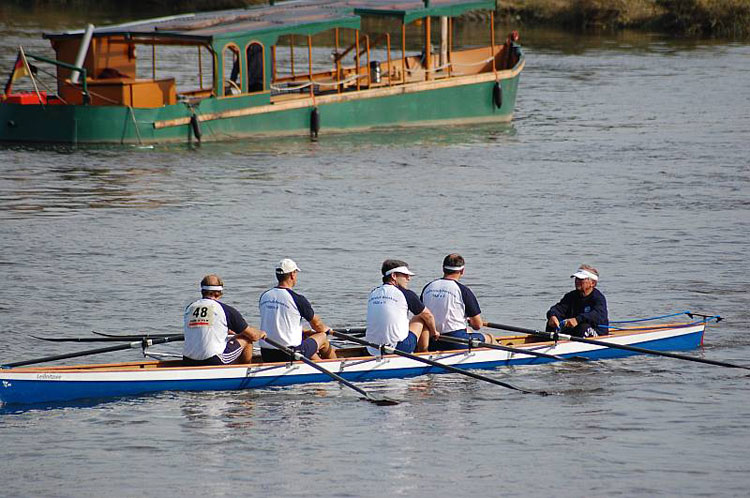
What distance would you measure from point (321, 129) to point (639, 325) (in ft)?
55.2

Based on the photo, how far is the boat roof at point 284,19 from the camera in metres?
32.4

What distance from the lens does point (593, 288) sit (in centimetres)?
1659

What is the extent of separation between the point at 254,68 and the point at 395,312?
62.1ft

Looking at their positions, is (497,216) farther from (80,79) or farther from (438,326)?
(80,79)

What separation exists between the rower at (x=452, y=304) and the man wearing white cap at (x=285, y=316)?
5.15ft

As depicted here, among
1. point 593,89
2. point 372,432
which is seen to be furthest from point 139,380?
point 593,89

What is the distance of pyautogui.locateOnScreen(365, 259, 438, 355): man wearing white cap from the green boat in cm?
1700

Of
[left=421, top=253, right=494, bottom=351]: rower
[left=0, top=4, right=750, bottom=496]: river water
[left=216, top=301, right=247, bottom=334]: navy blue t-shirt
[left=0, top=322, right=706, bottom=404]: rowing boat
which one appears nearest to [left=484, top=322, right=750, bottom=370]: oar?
[left=0, top=322, right=706, bottom=404]: rowing boat

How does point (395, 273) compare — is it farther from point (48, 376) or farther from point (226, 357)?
point (48, 376)

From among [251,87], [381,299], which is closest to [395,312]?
[381,299]

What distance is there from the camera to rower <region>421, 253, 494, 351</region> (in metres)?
15.8

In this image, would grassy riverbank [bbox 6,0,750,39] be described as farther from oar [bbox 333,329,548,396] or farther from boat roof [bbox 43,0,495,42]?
oar [bbox 333,329,548,396]

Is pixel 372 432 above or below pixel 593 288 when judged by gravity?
below

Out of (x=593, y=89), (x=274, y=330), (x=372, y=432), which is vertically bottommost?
(x=372, y=432)
